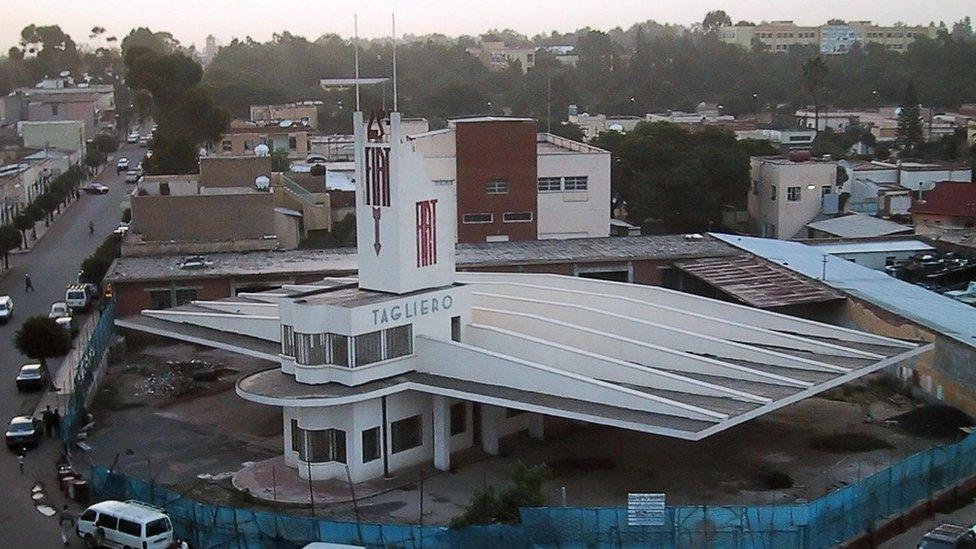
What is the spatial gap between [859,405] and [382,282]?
10.9 m

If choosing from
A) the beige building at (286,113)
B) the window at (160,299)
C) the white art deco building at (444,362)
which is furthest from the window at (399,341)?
the beige building at (286,113)

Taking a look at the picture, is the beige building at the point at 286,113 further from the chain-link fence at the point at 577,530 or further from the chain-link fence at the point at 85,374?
the chain-link fence at the point at 577,530

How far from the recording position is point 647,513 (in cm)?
1902

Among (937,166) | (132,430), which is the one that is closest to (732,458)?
(132,430)

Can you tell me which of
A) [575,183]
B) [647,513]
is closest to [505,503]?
[647,513]

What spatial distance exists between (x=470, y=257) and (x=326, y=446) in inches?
619

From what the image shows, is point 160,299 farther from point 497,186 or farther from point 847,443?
point 847,443

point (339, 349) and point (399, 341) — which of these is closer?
point (339, 349)

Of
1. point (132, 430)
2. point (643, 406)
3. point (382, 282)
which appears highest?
point (382, 282)

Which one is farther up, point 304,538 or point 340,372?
point 340,372

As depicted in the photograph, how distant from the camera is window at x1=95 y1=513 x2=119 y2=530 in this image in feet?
64.6

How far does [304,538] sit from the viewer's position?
1920 centimetres

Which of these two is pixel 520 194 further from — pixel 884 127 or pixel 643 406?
pixel 884 127

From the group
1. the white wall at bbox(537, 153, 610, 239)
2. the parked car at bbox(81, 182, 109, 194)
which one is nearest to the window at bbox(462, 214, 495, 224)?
the white wall at bbox(537, 153, 610, 239)
